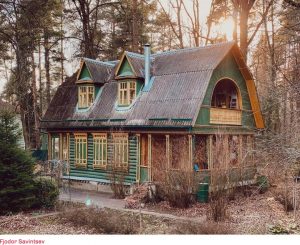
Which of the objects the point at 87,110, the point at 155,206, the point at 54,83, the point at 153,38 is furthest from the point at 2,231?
the point at 54,83

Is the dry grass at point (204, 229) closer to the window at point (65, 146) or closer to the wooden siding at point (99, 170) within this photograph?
the wooden siding at point (99, 170)

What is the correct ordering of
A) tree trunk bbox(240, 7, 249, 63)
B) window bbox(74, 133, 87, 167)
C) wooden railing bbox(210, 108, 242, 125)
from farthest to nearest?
tree trunk bbox(240, 7, 249, 63)
window bbox(74, 133, 87, 167)
wooden railing bbox(210, 108, 242, 125)

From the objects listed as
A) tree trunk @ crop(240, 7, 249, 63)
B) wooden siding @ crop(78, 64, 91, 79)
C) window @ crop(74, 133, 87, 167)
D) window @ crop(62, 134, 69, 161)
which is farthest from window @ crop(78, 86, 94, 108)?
tree trunk @ crop(240, 7, 249, 63)

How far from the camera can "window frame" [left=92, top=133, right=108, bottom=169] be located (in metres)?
19.6

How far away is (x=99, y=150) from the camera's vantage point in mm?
19922

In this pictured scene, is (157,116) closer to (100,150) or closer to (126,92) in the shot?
(126,92)

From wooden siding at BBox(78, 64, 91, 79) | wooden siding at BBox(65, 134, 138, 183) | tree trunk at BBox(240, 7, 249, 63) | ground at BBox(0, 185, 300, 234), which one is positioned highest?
tree trunk at BBox(240, 7, 249, 63)

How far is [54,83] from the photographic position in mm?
44312

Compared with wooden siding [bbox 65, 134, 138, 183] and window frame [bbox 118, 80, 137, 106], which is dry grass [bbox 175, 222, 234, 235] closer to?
wooden siding [bbox 65, 134, 138, 183]

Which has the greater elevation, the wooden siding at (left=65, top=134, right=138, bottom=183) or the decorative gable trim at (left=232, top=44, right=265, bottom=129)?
the decorative gable trim at (left=232, top=44, right=265, bottom=129)

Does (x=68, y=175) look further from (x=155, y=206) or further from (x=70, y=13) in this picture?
(x=70, y=13)

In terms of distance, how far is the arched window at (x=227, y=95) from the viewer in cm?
1997


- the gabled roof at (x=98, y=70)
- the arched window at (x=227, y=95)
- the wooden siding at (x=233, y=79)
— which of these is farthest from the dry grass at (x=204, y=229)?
the gabled roof at (x=98, y=70)

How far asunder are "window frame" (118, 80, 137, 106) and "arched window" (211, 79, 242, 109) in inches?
175
